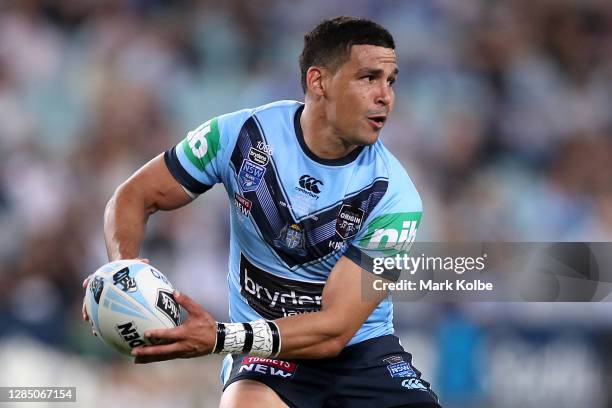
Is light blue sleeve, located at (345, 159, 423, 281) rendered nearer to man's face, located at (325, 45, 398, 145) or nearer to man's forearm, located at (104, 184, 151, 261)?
man's face, located at (325, 45, 398, 145)

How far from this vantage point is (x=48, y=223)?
822 centimetres

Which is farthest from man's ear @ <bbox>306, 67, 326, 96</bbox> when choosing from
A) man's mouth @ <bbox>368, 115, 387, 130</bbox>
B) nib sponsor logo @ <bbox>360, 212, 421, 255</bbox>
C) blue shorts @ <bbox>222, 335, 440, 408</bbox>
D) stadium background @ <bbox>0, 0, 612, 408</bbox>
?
stadium background @ <bbox>0, 0, 612, 408</bbox>

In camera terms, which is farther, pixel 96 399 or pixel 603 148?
pixel 603 148

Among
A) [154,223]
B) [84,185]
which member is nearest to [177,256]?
[154,223]

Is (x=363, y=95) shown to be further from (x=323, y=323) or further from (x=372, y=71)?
(x=323, y=323)

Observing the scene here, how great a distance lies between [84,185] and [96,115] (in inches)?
32.7

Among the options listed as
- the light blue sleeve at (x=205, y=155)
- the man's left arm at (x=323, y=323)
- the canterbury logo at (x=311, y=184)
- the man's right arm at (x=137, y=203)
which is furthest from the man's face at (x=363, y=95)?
the man's right arm at (x=137, y=203)

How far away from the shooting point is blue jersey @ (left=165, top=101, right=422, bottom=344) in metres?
5.10

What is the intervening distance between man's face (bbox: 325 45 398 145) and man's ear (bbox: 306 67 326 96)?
111 millimetres

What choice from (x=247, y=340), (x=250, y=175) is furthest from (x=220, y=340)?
(x=250, y=175)

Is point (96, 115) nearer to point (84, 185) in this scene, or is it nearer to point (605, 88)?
point (84, 185)

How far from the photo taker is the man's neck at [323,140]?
5.18 m

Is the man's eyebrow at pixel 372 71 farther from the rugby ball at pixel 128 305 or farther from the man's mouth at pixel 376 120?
the rugby ball at pixel 128 305

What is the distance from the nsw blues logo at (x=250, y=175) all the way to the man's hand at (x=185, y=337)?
0.93m
